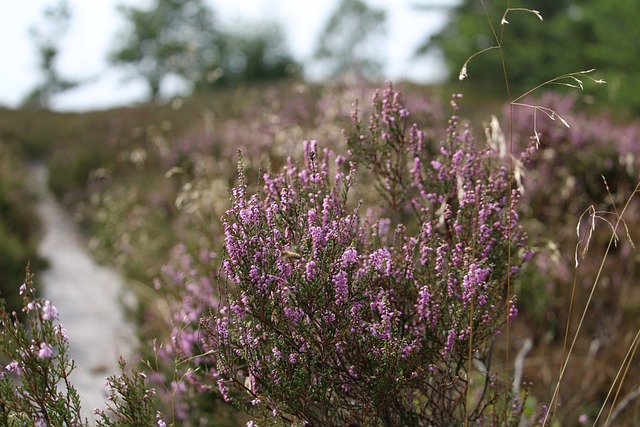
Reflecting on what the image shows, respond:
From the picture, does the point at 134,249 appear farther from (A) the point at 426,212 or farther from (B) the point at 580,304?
(A) the point at 426,212

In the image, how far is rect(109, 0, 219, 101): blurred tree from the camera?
119 feet

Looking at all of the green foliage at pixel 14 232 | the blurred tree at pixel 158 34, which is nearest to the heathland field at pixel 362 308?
the green foliage at pixel 14 232

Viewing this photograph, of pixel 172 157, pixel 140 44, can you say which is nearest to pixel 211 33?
pixel 140 44

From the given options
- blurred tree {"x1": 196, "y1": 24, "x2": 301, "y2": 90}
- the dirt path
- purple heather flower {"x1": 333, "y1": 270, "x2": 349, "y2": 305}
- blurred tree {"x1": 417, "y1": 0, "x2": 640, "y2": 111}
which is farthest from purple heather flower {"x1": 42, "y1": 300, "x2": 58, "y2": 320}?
blurred tree {"x1": 196, "y1": 24, "x2": 301, "y2": 90}

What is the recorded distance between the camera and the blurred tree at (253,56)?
33594 millimetres

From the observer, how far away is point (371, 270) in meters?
1.92

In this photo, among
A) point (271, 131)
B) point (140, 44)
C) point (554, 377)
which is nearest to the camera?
point (554, 377)

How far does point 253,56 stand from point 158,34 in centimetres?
715

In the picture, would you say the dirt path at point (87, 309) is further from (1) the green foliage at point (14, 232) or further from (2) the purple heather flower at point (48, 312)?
(2) the purple heather flower at point (48, 312)

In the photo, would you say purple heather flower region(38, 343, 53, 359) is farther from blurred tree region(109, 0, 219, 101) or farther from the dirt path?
blurred tree region(109, 0, 219, 101)

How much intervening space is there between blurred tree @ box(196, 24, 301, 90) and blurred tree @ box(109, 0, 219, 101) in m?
1.00

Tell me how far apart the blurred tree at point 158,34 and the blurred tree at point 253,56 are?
3.27 feet

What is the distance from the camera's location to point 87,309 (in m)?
5.95

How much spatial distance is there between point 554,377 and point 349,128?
2.72m
